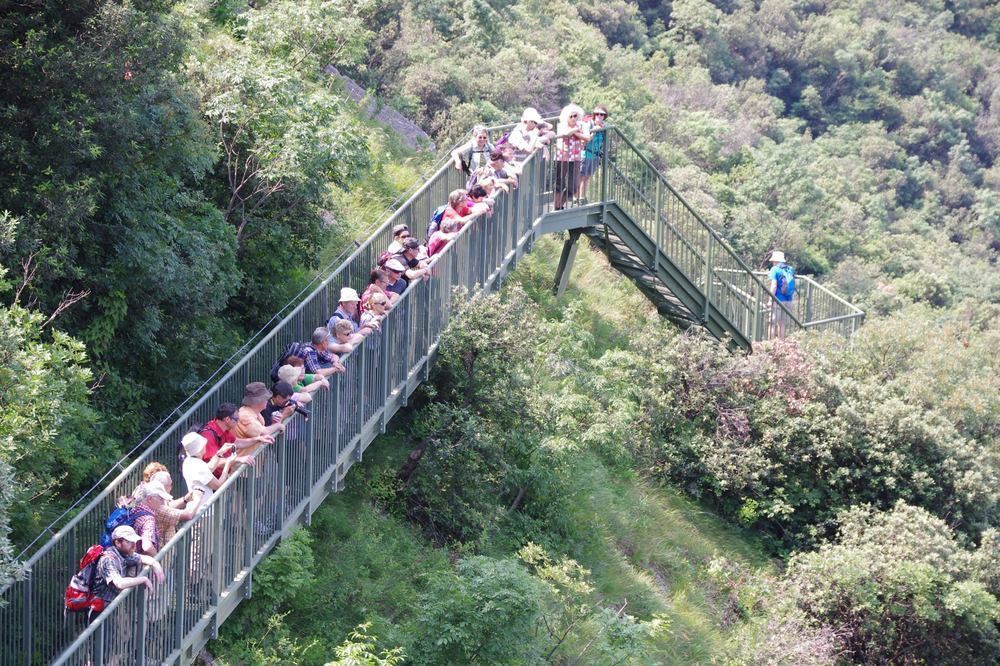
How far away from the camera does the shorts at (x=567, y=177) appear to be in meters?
18.7

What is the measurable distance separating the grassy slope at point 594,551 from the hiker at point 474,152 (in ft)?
11.3

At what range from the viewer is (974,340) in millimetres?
26359

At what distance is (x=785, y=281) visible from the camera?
22.1m

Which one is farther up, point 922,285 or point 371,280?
point 371,280

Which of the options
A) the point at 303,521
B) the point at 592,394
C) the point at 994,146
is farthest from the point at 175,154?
the point at 994,146

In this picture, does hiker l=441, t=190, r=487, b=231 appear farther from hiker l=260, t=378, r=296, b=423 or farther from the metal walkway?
hiker l=260, t=378, r=296, b=423

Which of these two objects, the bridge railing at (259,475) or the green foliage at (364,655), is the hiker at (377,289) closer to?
the bridge railing at (259,475)

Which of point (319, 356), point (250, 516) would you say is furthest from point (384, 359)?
point (250, 516)

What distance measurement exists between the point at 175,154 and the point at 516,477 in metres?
5.23

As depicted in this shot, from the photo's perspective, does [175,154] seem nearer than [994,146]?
Yes

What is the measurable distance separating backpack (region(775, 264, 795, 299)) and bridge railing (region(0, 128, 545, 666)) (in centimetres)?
632

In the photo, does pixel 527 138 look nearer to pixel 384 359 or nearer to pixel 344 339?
pixel 384 359

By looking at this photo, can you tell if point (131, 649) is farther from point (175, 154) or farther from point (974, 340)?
point (974, 340)

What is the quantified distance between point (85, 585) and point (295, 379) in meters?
3.00
